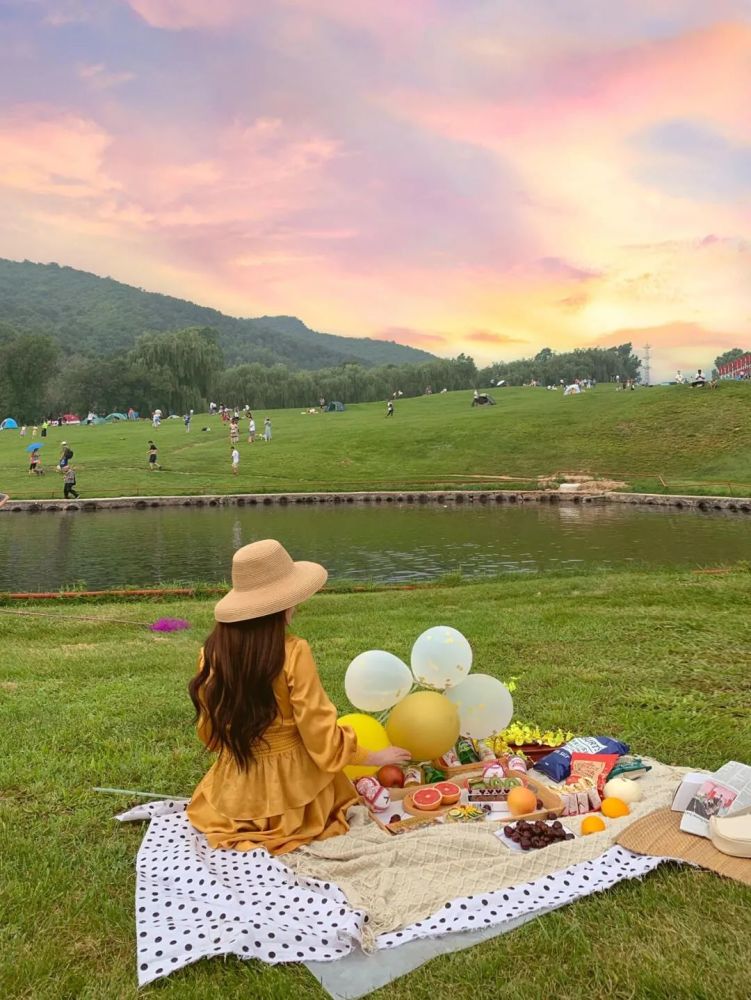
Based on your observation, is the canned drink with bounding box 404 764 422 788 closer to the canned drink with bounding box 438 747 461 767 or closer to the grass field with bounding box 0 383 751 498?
the canned drink with bounding box 438 747 461 767

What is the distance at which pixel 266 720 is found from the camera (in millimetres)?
4492

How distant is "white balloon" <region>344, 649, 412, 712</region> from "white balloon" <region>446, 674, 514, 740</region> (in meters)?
0.44

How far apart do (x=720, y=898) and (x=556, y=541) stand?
20539 mm

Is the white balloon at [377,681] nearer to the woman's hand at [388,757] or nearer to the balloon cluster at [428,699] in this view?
the balloon cluster at [428,699]

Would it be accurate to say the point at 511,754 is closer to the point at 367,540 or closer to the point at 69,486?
the point at 367,540

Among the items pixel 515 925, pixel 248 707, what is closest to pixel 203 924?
pixel 248 707

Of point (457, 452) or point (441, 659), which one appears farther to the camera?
point (457, 452)

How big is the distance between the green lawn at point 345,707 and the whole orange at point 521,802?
99 centimetres

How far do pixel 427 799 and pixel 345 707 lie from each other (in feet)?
8.48

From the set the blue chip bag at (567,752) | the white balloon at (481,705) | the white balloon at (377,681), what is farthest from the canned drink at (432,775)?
the blue chip bag at (567,752)

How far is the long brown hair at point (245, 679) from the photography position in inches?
175

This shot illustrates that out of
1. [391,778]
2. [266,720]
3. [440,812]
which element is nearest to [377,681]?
[391,778]

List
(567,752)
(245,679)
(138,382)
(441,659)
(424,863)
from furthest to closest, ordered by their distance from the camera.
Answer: (138,382) → (441,659) → (567,752) → (245,679) → (424,863)

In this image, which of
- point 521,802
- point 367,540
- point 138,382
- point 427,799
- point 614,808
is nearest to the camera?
point 614,808
